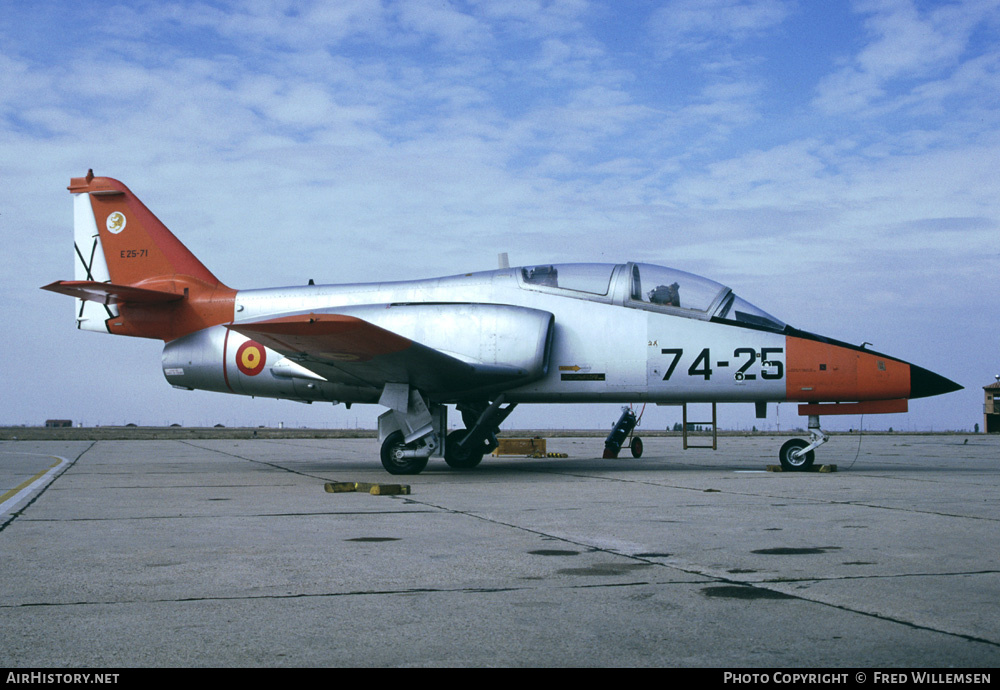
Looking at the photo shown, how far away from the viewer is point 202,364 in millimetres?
14562

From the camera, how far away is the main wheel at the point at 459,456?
49.0 feet

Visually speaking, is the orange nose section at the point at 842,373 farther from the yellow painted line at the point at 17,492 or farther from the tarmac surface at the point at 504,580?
the yellow painted line at the point at 17,492

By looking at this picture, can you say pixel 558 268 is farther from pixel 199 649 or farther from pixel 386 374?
pixel 199 649

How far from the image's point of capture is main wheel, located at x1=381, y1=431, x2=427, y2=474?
12672 mm

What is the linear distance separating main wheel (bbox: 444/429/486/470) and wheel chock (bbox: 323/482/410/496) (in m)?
4.73

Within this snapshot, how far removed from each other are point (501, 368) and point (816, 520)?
6.61 meters

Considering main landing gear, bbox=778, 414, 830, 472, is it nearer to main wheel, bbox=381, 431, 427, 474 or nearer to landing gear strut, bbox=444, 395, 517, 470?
landing gear strut, bbox=444, 395, 517, 470

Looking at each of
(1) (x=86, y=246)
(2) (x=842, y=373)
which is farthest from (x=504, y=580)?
(1) (x=86, y=246)

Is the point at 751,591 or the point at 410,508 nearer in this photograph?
the point at 751,591

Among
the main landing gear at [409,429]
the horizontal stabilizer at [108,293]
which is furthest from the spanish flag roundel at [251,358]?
the main landing gear at [409,429]

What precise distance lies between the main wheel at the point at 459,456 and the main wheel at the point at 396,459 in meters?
2.03
